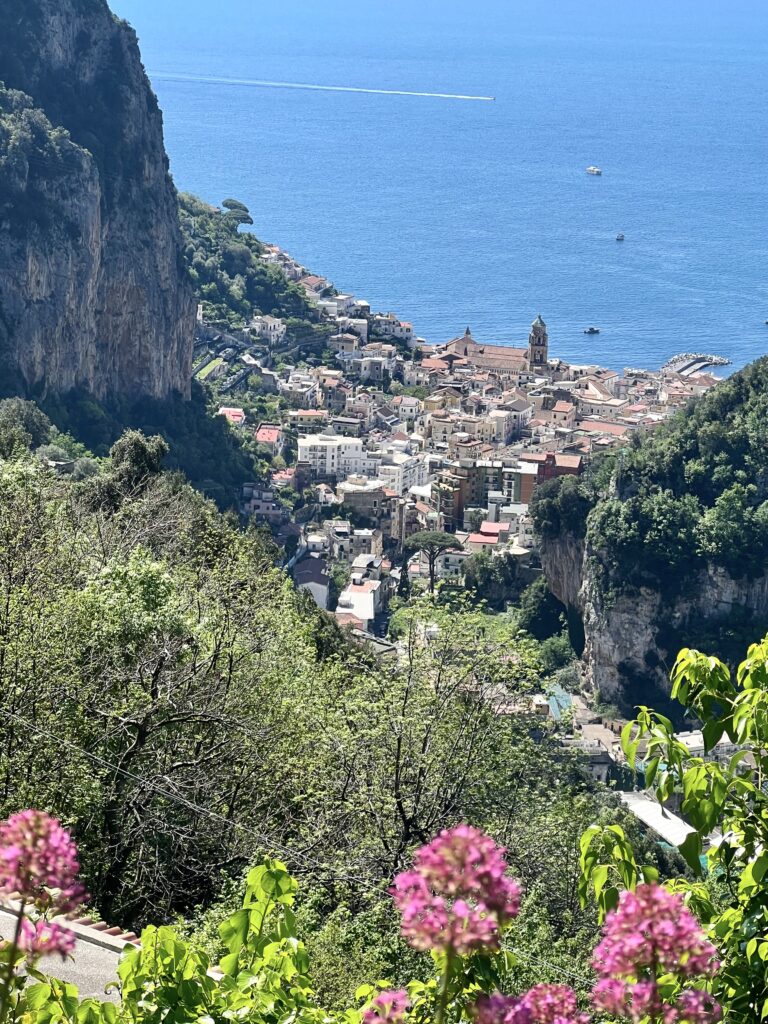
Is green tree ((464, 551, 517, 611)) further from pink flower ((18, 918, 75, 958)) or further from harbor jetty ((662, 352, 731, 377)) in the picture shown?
pink flower ((18, 918, 75, 958))

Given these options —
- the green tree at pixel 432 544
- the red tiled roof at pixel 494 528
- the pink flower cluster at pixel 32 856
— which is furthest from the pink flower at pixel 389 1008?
the red tiled roof at pixel 494 528

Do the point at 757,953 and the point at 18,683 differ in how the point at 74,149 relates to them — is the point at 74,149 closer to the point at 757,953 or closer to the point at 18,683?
the point at 18,683

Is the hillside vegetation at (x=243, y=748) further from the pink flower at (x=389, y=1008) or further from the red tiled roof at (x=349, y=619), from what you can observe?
the red tiled roof at (x=349, y=619)

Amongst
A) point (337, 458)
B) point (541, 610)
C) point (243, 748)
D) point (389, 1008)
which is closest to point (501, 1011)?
point (389, 1008)

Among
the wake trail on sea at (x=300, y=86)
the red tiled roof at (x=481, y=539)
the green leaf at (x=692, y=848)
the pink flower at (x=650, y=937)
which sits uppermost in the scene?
the wake trail on sea at (x=300, y=86)

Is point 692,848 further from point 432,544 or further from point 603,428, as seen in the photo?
point 603,428

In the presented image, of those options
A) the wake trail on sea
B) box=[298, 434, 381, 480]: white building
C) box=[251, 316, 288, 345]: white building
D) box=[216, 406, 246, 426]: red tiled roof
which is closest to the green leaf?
box=[298, 434, 381, 480]: white building
